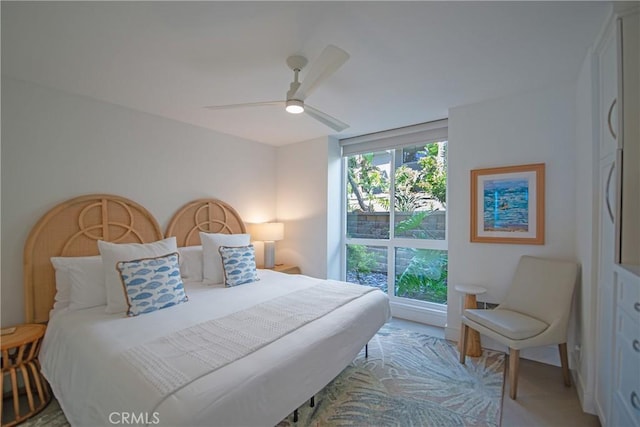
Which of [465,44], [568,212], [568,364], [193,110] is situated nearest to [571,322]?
[568,364]

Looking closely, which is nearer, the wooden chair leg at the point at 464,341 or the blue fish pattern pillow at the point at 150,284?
A: the blue fish pattern pillow at the point at 150,284

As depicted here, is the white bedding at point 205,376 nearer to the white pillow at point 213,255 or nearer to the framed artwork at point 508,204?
the white pillow at point 213,255

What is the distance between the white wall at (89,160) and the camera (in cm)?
216

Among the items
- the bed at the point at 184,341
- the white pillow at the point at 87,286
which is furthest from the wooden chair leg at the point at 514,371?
the white pillow at the point at 87,286

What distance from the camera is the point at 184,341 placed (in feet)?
5.10

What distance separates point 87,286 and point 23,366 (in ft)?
1.91

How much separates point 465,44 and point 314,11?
1.01 m

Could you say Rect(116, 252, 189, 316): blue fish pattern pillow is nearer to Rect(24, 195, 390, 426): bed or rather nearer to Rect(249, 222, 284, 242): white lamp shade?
Rect(24, 195, 390, 426): bed

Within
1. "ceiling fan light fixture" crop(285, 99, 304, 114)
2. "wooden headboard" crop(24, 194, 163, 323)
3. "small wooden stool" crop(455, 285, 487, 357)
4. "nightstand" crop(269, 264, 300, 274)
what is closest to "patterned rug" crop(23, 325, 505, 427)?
"small wooden stool" crop(455, 285, 487, 357)

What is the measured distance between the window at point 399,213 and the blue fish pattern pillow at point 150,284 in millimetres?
2507

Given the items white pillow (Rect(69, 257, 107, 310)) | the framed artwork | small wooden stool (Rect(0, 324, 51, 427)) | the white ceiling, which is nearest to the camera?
the white ceiling

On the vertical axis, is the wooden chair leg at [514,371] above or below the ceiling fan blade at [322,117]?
below

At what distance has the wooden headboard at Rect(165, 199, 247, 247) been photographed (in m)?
3.22

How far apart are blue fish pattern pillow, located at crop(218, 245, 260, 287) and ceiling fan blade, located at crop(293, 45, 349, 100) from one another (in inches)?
69.3
